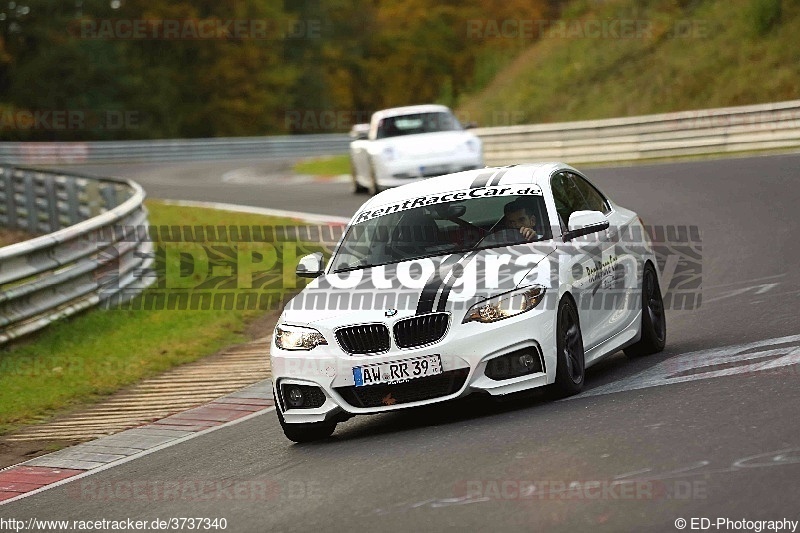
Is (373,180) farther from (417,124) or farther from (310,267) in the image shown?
(310,267)

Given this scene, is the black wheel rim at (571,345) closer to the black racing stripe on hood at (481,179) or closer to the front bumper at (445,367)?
the front bumper at (445,367)

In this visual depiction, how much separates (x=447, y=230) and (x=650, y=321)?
1853 mm

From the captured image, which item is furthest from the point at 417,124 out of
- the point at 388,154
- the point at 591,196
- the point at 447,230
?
the point at 447,230

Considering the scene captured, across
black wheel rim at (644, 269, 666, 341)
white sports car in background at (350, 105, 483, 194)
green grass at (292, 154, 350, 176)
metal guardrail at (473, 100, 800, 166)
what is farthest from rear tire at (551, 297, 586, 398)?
green grass at (292, 154, 350, 176)

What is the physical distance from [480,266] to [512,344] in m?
0.72

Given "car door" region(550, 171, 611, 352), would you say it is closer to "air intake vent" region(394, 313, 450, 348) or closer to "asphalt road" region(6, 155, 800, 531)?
"asphalt road" region(6, 155, 800, 531)

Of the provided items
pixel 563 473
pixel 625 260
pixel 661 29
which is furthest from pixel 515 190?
pixel 661 29

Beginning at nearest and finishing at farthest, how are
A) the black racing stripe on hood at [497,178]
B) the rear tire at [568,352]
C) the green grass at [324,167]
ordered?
the rear tire at [568,352]
the black racing stripe on hood at [497,178]
the green grass at [324,167]

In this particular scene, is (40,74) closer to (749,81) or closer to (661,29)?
(661,29)

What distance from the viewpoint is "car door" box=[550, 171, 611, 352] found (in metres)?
9.12

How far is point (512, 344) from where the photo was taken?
833cm

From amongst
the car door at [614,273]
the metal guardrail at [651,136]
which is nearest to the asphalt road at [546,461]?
the car door at [614,273]

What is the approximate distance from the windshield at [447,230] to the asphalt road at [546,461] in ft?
3.55

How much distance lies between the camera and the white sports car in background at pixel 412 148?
23.8 meters
